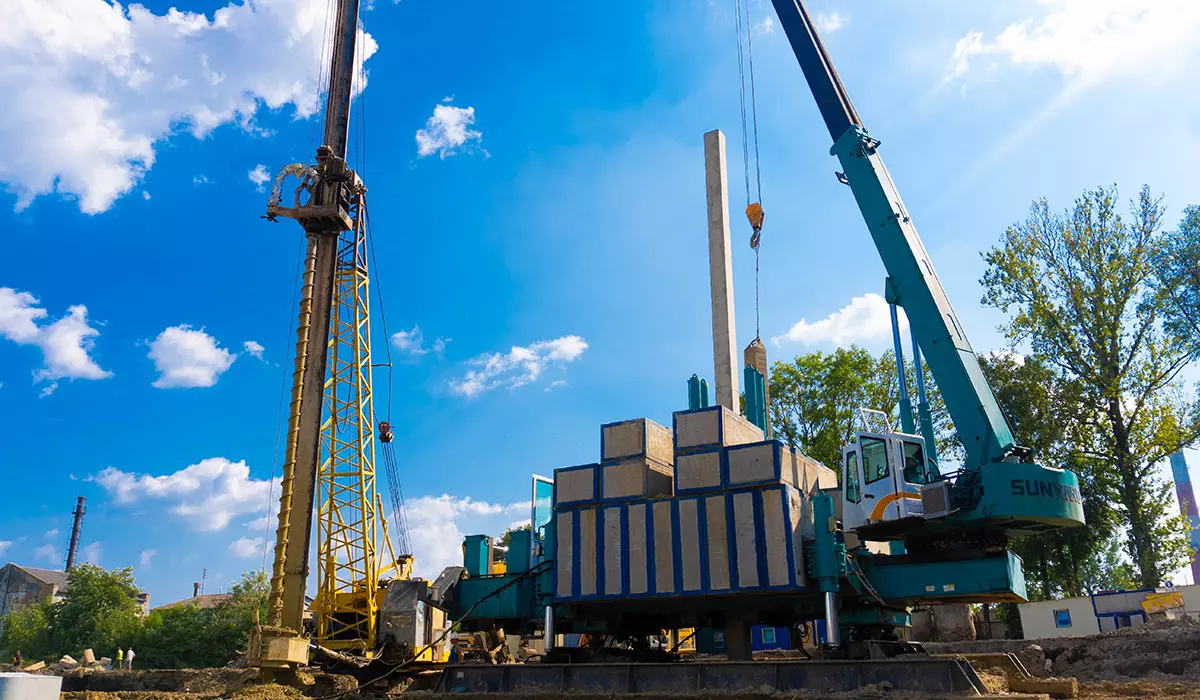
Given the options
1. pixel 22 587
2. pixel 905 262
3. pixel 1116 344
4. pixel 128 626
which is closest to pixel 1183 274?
pixel 1116 344

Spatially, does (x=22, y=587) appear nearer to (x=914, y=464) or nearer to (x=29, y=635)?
(x=29, y=635)

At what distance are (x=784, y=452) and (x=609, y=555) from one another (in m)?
3.62

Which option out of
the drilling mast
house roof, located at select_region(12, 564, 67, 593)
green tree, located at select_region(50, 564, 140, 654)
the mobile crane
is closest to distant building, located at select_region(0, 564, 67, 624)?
house roof, located at select_region(12, 564, 67, 593)

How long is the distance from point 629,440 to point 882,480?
4.56 m

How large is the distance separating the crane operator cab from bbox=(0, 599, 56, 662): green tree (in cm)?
5833

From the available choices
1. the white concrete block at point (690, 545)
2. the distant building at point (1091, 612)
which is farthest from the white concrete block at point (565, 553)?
the distant building at point (1091, 612)

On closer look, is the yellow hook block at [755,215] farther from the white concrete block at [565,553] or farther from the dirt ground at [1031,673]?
the dirt ground at [1031,673]

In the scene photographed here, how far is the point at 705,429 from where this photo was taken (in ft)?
49.7

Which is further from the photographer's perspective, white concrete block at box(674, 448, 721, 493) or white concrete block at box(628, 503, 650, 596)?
white concrete block at box(628, 503, 650, 596)

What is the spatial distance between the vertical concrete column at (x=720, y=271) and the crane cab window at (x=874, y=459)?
547 cm

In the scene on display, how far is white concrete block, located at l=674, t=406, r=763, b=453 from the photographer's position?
15.0 meters

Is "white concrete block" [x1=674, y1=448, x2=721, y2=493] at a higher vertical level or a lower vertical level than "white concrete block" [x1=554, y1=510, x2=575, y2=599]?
→ higher

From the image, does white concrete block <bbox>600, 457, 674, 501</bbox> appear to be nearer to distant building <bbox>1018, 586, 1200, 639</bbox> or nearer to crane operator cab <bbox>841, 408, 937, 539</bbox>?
crane operator cab <bbox>841, 408, 937, 539</bbox>

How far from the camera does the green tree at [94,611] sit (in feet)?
179
